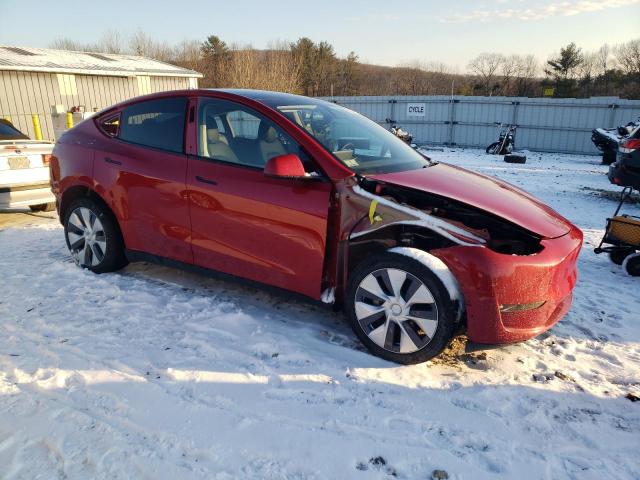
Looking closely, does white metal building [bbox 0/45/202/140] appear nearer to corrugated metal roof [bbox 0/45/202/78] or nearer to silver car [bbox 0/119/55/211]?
corrugated metal roof [bbox 0/45/202/78]

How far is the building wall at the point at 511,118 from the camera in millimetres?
17250

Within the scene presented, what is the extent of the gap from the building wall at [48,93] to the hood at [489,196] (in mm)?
17292

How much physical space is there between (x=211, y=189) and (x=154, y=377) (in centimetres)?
145

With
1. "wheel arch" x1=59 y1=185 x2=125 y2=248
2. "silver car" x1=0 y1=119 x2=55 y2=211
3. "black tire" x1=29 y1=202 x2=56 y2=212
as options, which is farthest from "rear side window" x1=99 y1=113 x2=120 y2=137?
"black tire" x1=29 y1=202 x2=56 y2=212

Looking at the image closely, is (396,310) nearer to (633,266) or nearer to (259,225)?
(259,225)

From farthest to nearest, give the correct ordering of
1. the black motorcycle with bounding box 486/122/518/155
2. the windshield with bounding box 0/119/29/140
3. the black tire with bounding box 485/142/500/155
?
the black tire with bounding box 485/142/500/155 → the black motorcycle with bounding box 486/122/518/155 → the windshield with bounding box 0/119/29/140

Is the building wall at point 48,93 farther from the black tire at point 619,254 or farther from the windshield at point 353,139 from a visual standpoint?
the black tire at point 619,254

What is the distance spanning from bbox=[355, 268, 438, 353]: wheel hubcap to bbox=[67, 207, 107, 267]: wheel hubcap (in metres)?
2.65

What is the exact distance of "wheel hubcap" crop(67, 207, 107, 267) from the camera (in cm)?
433

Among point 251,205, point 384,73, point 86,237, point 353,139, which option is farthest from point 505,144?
point 384,73

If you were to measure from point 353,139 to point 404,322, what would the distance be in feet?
5.13

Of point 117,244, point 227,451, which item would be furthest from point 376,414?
point 117,244

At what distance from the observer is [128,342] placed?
3.24 meters

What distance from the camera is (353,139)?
3.74 metres
